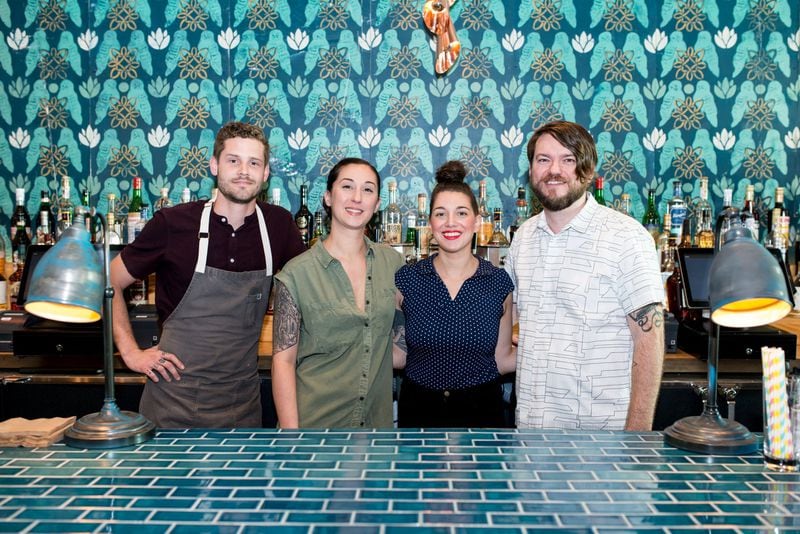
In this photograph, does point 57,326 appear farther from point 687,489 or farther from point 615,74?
point 615,74

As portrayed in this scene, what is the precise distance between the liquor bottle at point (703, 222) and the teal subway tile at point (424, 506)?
9.65 feet

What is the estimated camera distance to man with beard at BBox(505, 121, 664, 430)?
2102 millimetres

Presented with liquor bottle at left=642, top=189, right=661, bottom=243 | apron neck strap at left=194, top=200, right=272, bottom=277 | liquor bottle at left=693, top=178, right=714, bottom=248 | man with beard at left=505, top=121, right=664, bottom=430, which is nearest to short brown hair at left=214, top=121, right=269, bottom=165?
apron neck strap at left=194, top=200, right=272, bottom=277

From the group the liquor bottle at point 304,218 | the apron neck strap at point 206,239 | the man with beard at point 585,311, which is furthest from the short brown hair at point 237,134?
the liquor bottle at point 304,218

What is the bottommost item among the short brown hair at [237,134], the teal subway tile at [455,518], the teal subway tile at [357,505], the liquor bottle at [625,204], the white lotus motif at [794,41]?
the teal subway tile at [455,518]

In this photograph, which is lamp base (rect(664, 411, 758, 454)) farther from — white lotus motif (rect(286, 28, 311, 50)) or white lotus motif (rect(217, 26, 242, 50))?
white lotus motif (rect(217, 26, 242, 50))

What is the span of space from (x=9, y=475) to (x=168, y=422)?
1.05 meters

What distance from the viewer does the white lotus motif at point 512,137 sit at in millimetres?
3959

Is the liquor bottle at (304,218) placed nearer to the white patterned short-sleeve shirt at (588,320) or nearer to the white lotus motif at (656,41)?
the white patterned short-sleeve shirt at (588,320)

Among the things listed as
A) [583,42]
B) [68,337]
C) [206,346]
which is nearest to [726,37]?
[583,42]

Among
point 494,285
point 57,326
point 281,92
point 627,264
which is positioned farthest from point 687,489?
point 281,92

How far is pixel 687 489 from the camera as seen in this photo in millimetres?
1353

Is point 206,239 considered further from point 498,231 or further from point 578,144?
point 498,231

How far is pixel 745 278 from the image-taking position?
1.41m
